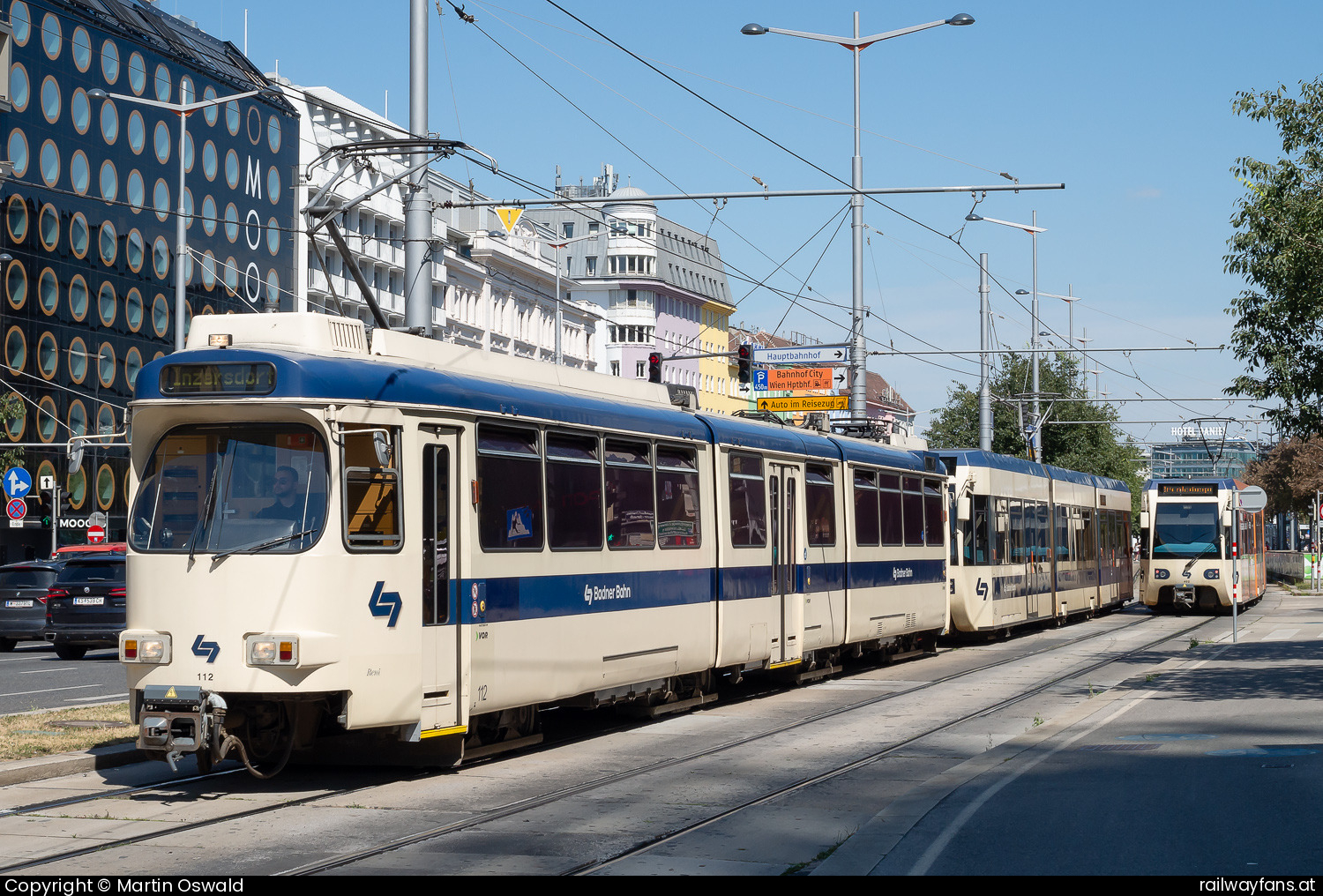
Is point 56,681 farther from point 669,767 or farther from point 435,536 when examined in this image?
point 669,767

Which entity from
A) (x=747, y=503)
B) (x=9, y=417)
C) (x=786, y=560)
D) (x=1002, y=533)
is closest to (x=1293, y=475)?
(x=1002, y=533)

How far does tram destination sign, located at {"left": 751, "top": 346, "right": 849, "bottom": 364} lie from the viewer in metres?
35.6

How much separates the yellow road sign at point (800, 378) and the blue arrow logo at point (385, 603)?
2587 cm

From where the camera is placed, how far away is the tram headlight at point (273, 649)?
10625 millimetres

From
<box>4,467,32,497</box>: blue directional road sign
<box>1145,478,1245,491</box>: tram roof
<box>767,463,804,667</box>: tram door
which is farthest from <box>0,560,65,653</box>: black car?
<box>1145,478,1245,491</box>: tram roof

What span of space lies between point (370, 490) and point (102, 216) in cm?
5289

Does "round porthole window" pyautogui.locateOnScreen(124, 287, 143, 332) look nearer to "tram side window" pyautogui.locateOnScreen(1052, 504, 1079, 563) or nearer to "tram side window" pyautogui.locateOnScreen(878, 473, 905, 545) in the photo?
"tram side window" pyautogui.locateOnScreen(1052, 504, 1079, 563)

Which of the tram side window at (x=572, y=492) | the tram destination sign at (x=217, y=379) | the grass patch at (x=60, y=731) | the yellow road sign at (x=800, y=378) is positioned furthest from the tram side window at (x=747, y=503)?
the yellow road sign at (x=800, y=378)

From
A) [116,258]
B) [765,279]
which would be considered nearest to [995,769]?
[765,279]

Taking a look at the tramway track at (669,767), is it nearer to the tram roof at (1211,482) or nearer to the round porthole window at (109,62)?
the tram roof at (1211,482)

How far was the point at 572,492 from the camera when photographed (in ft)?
45.1

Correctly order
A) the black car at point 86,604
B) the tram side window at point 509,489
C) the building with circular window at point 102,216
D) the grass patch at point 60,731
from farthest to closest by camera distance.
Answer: the building with circular window at point 102,216, the black car at point 86,604, the grass patch at point 60,731, the tram side window at point 509,489

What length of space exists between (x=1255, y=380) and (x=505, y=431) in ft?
35.4

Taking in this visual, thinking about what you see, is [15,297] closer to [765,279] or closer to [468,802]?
[765,279]
